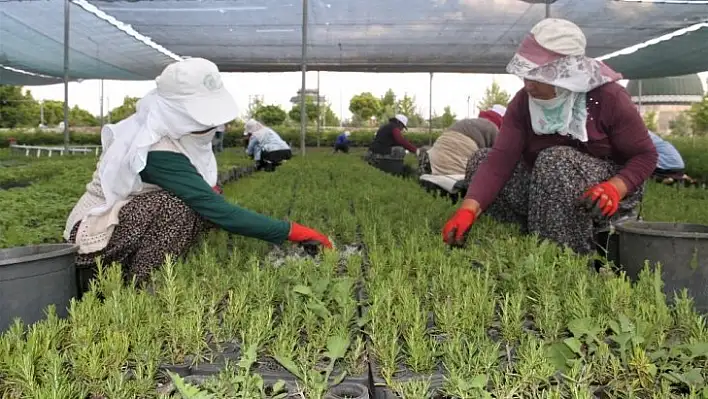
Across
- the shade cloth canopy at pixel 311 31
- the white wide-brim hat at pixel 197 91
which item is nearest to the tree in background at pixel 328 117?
the shade cloth canopy at pixel 311 31

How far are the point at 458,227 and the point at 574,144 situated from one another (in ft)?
2.29

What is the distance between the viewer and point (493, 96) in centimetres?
3822

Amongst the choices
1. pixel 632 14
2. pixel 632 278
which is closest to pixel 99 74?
pixel 632 14

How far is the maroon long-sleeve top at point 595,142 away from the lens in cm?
271

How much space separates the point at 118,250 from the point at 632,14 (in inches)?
397

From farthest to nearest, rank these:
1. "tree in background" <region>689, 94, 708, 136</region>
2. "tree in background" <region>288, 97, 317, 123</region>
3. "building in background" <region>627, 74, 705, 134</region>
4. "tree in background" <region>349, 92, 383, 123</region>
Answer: "building in background" <region>627, 74, 705, 134</region>
"tree in background" <region>349, 92, 383, 123</region>
"tree in background" <region>288, 97, 317, 123</region>
"tree in background" <region>689, 94, 708, 136</region>

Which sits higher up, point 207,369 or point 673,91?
point 673,91

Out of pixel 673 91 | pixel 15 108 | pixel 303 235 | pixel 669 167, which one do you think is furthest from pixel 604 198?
pixel 673 91

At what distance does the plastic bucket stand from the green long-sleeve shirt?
509 mm

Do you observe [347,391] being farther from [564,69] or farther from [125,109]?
[125,109]

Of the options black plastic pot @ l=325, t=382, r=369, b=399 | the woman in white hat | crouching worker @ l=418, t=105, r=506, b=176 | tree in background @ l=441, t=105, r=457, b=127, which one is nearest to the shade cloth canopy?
the woman in white hat

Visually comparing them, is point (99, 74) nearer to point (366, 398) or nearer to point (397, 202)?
point (397, 202)

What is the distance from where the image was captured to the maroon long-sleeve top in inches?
107

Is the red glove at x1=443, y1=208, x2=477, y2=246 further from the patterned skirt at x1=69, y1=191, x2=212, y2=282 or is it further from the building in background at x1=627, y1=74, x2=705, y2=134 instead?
the building in background at x1=627, y1=74, x2=705, y2=134
